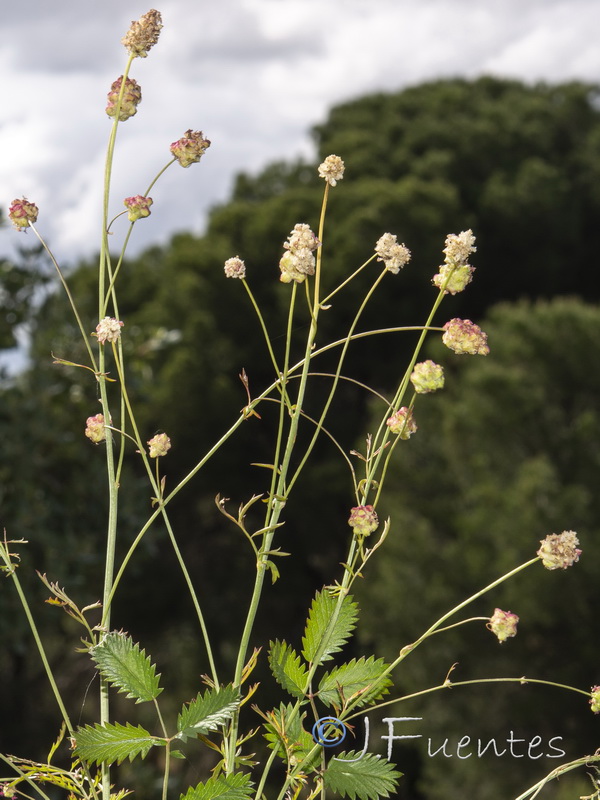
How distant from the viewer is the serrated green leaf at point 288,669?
0.85m

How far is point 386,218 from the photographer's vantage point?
903cm

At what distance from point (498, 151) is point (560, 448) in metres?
4.26

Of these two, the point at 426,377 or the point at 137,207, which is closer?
the point at 426,377

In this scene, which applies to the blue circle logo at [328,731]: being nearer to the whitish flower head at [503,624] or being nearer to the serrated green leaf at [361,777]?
the serrated green leaf at [361,777]

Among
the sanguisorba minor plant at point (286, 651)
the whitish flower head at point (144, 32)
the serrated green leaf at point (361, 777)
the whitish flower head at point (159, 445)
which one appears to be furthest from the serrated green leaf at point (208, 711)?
the whitish flower head at point (144, 32)

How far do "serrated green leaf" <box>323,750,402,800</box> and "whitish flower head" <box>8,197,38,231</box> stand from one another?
0.55m

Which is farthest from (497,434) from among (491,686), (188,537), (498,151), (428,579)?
(498,151)

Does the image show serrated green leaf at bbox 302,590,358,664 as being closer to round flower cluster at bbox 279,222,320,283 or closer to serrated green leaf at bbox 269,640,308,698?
serrated green leaf at bbox 269,640,308,698

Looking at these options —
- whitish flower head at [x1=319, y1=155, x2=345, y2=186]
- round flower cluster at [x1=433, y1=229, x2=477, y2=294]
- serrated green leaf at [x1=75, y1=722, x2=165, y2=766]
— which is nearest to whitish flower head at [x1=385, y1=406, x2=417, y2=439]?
round flower cluster at [x1=433, y1=229, x2=477, y2=294]

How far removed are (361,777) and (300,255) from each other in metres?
0.44

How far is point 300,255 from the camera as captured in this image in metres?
0.83

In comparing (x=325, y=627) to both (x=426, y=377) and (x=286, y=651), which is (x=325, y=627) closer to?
(x=286, y=651)

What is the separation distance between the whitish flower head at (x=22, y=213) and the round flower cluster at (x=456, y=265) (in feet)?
1.23

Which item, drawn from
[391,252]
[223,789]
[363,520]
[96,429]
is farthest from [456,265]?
[223,789]
